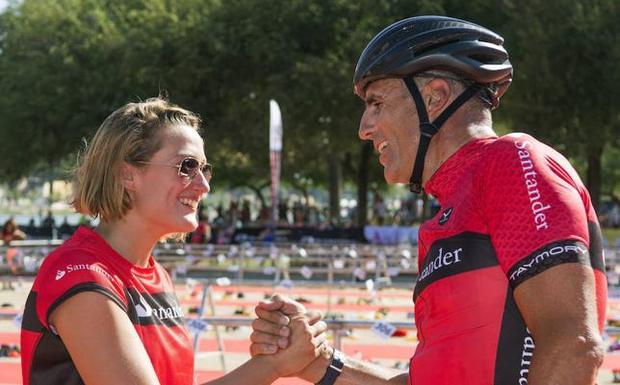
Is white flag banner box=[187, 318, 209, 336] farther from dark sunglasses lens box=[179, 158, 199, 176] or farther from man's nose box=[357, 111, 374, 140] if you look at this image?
man's nose box=[357, 111, 374, 140]

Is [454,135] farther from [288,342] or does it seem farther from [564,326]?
[288,342]

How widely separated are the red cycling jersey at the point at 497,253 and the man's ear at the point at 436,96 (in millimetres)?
224

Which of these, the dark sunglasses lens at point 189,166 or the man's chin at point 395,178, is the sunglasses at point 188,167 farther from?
the man's chin at point 395,178

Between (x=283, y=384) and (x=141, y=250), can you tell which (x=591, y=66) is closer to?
(x=283, y=384)

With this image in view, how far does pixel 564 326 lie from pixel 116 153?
1750mm

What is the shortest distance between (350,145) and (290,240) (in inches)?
184

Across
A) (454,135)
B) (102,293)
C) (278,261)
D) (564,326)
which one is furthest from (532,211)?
(278,261)

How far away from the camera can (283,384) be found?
9078 mm

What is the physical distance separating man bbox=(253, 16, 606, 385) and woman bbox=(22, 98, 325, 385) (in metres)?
0.87

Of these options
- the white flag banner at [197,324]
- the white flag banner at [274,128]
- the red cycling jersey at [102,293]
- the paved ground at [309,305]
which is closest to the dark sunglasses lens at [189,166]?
the red cycling jersey at [102,293]

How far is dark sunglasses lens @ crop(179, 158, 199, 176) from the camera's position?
343cm

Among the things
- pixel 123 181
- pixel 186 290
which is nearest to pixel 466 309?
pixel 123 181

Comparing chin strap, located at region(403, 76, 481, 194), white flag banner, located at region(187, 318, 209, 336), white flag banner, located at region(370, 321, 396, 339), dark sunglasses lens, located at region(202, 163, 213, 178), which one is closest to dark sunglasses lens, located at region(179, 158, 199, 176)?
dark sunglasses lens, located at region(202, 163, 213, 178)

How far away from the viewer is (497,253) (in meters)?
2.23
